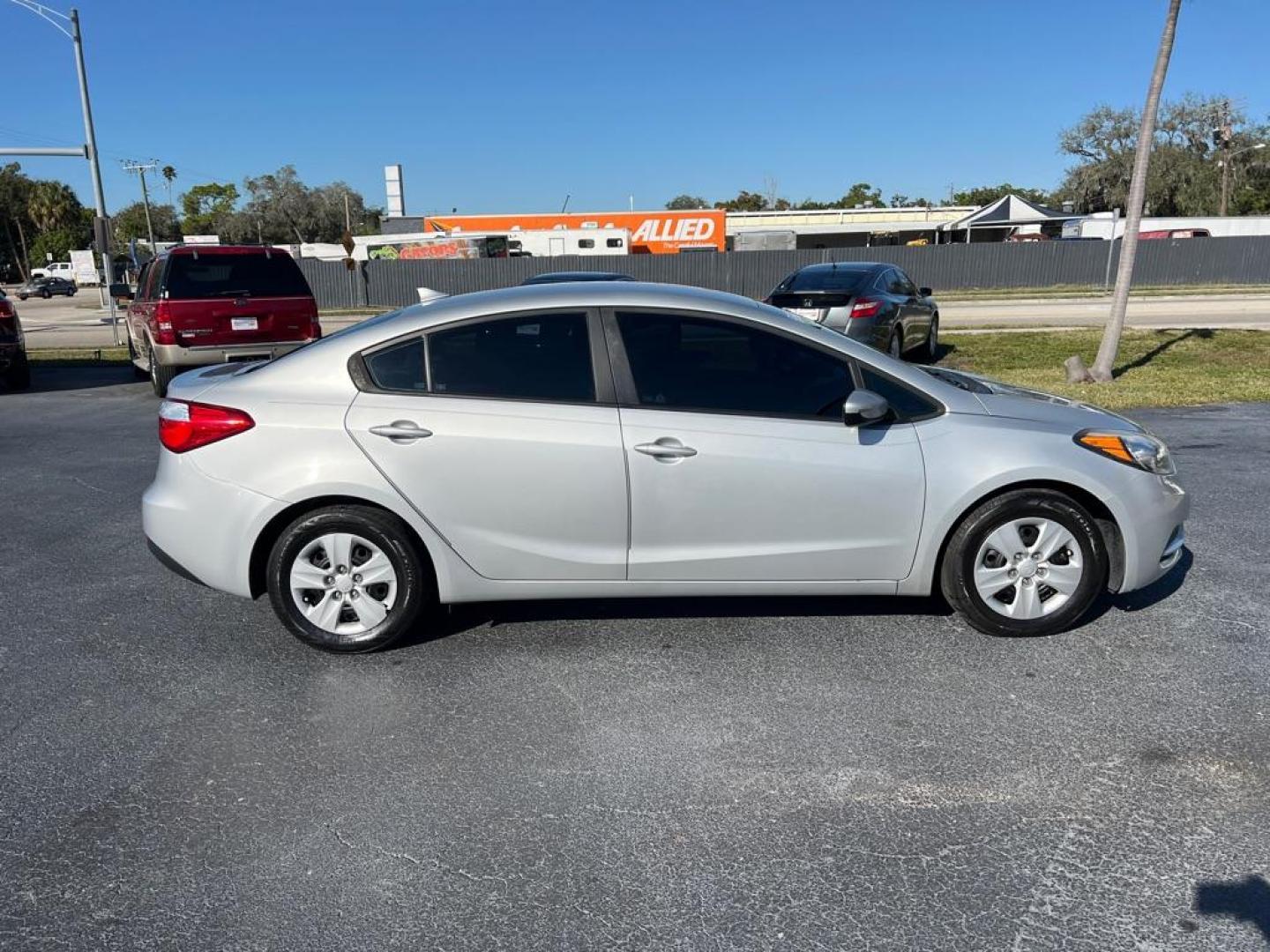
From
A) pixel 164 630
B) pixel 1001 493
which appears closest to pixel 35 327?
pixel 164 630

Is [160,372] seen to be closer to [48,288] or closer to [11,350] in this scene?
[11,350]

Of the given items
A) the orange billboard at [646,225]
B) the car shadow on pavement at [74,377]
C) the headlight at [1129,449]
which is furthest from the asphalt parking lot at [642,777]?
the orange billboard at [646,225]

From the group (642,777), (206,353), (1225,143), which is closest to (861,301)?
(206,353)

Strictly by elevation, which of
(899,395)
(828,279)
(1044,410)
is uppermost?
(828,279)

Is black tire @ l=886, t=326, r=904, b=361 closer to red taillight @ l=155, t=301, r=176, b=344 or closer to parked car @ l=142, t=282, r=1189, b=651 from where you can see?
parked car @ l=142, t=282, r=1189, b=651

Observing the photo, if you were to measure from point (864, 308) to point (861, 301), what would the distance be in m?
0.09

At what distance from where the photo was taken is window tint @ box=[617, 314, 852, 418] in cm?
420

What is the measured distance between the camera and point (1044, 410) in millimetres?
4430

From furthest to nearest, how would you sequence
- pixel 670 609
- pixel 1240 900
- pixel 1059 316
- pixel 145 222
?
pixel 145 222, pixel 1059 316, pixel 670 609, pixel 1240 900

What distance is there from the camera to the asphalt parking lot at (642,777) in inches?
103

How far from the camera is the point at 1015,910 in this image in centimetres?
261

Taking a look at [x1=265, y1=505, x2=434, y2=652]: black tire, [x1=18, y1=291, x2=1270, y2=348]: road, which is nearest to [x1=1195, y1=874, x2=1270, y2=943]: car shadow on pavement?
[x1=265, y1=505, x2=434, y2=652]: black tire

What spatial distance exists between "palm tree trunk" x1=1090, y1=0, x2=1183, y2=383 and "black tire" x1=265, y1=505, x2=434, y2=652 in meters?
9.93

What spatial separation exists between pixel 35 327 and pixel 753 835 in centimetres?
3418
